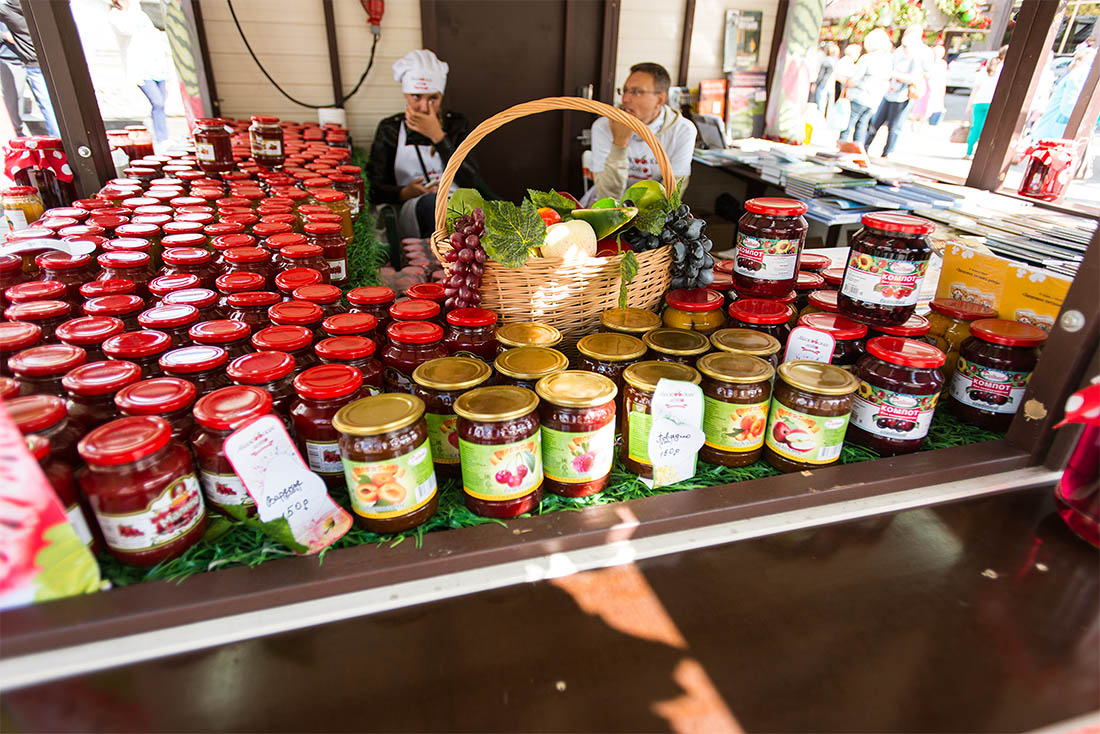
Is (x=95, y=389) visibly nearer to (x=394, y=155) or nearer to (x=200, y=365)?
(x=200, y=365)

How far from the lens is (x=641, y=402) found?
109cm

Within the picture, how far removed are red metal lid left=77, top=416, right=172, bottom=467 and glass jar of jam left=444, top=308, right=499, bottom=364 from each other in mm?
537

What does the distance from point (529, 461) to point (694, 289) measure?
2.44ft

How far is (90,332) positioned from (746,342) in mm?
1273

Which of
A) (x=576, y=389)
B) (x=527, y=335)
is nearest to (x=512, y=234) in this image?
(x=527, y=335)

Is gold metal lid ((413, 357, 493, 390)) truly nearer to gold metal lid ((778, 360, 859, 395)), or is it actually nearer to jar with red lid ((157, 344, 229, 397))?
jar with red lid ((157, 344, 229, 397))

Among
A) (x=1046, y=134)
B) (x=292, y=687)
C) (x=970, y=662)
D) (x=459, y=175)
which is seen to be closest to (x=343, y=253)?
(x=292, y=687)

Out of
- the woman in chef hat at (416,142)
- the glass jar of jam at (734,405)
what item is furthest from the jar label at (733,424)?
the woman in chef hat at (416,142)

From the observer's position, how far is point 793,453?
1171 millimetres

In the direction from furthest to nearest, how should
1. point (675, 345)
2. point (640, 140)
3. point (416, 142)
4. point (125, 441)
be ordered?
point (416, 142) → point (640, 140) → point (675, 345) → point (125, 441)

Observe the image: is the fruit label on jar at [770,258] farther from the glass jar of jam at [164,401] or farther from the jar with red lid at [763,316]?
the glass jar of jam at [164,401]

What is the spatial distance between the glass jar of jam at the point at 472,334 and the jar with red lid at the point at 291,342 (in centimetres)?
27

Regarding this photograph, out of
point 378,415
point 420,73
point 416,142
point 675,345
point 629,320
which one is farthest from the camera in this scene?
point 416,142

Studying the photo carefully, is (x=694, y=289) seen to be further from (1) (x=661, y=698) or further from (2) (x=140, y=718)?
(2) (x=140, y=718)
